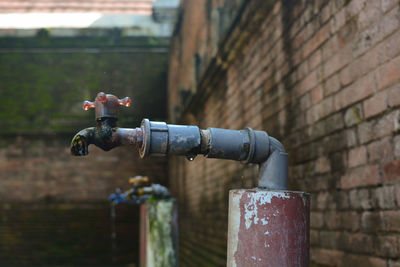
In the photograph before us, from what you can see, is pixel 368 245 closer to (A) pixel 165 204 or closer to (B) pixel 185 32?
(A) pixel 165 204

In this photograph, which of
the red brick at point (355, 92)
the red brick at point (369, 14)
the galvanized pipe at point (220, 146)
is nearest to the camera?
the galvanized pipe at point (220, 146)

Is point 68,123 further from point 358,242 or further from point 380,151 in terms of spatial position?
point 380,151

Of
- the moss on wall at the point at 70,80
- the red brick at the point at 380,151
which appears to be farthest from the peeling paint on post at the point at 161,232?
the moss on wall at the point at 70,80

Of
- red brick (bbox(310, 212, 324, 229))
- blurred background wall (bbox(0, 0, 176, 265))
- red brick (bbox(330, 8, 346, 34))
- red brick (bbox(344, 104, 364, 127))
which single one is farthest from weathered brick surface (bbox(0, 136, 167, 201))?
red brick (bbox(344, 104, 364, 127))

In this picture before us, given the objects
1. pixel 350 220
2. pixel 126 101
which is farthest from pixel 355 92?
pixel 126 101

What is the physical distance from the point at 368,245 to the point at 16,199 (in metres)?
11.4

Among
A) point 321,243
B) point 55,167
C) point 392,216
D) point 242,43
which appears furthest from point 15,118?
point 392,216

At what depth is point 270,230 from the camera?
6.86ft

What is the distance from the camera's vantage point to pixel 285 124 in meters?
4.07

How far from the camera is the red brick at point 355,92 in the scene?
267 cm

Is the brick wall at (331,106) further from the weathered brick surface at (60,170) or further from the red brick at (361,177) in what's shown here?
the weathered brick surface at (60,170)

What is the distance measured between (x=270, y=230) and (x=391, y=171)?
0.83 m

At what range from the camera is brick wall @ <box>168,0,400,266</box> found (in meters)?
2.48

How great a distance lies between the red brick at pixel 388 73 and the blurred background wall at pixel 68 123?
10.3 m
